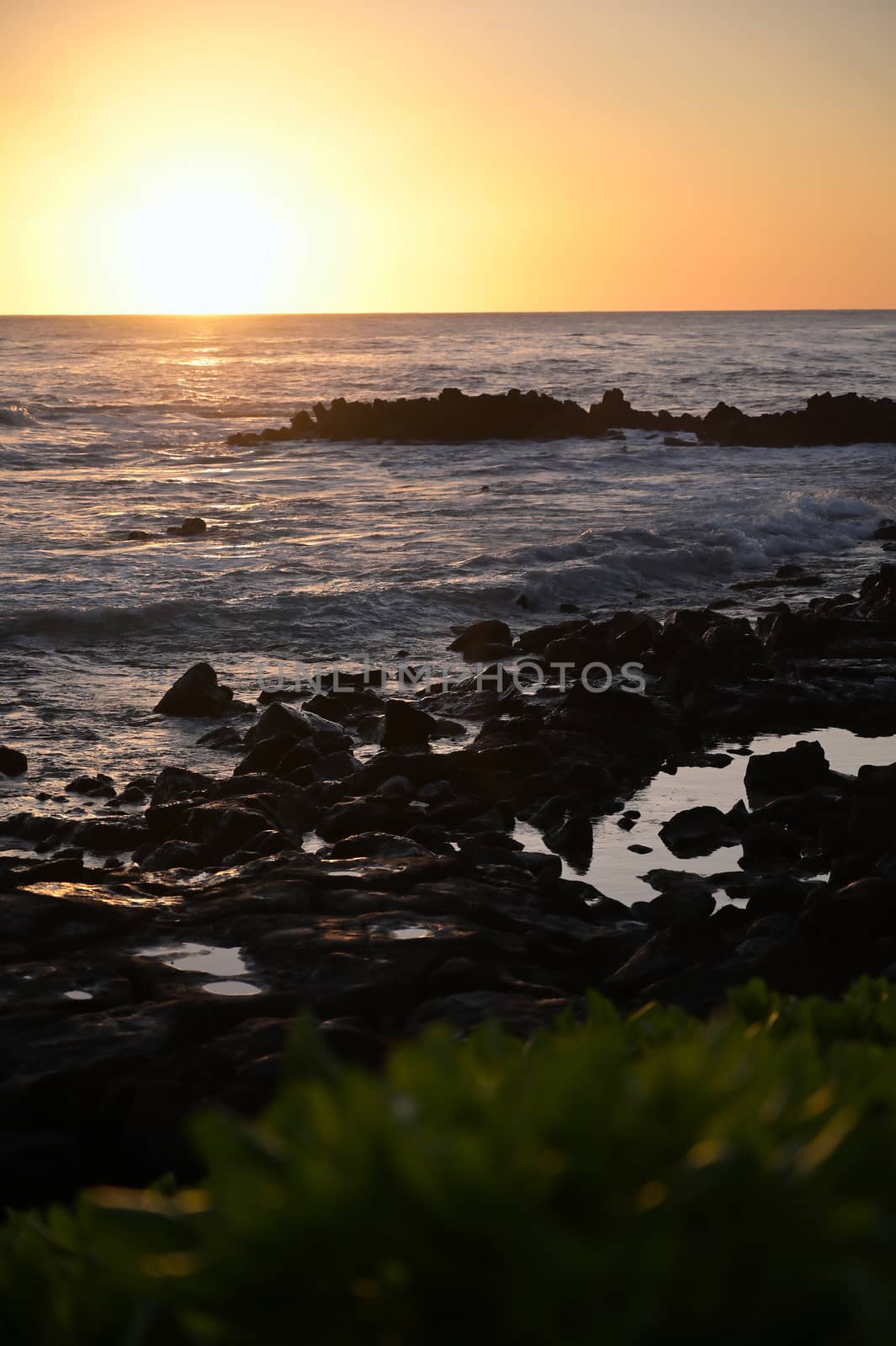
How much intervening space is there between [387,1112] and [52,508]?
25548mm

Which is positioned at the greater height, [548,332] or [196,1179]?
[548,332]

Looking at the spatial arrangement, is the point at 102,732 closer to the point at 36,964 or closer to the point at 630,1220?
the point at 36,964

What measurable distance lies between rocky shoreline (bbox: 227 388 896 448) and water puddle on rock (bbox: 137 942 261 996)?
3467 cm

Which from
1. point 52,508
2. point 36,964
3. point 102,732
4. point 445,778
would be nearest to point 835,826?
point 445,778

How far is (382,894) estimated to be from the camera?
6441 millimetres

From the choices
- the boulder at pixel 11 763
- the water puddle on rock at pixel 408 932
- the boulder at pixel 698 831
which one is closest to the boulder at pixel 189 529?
the boulder at pixel 11 763

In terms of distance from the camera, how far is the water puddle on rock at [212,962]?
5.51m

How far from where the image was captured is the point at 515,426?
42.1m

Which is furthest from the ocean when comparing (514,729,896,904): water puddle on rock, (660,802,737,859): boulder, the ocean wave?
(660,802,737,859): boulder

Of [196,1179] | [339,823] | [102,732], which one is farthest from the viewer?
[102,732]

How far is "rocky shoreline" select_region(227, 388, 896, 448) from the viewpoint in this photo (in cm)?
3950

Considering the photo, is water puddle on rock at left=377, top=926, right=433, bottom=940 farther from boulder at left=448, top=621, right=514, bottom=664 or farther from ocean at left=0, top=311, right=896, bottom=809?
boulder at left=448, top=621, right=514, bottom=664

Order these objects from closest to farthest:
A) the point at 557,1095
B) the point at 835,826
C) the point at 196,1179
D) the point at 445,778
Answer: the point at 557,1095, the point at 196,1179, the point at 835,826, the point at 445,778

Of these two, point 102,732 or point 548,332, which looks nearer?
point 102,732
